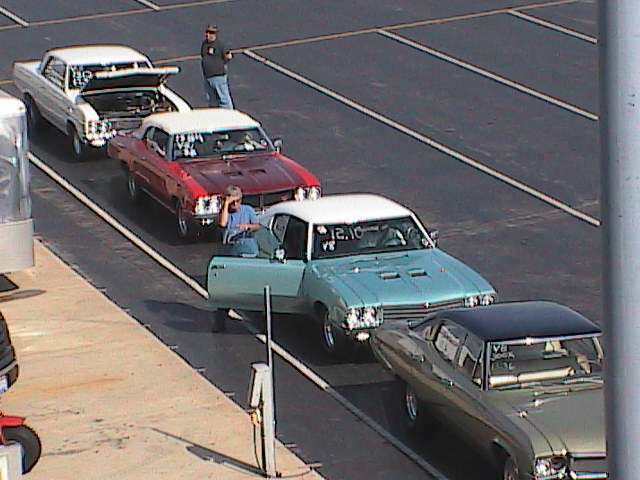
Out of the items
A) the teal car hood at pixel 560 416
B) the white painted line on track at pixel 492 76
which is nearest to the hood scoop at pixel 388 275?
the teal car hood at pixel 560 416

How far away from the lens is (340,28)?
29500mm

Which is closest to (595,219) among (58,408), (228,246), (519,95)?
(228,246)

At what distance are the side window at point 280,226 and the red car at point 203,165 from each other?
2093 mm

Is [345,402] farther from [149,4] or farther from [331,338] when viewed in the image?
[149,4]

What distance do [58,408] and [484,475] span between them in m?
4.19

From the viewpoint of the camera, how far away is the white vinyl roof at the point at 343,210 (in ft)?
49.3

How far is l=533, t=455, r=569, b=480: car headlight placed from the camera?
9945mm

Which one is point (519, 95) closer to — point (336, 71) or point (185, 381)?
point (336, 71)

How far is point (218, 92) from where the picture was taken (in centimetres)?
2305

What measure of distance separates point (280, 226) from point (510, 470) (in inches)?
225

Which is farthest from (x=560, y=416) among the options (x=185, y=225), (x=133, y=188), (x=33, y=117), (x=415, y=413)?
(x=33, y=117)

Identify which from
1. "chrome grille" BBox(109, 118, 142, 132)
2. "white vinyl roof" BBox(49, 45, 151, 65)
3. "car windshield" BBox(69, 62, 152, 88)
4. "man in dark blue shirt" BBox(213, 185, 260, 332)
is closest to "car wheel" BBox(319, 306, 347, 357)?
"man in dark blue shirt" BBox(213, 185, 260, 332)

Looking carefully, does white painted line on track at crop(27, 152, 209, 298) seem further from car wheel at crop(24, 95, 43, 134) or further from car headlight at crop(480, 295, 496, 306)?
car headlight at crop(480, 295, 496, 306)

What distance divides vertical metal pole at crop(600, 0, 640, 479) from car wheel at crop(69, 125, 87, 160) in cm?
1933
